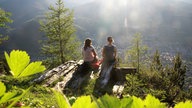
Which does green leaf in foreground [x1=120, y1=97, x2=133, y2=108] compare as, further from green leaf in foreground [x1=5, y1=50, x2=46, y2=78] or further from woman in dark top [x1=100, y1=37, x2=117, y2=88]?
woman in dark top [x1=100, y1=37, x2=117, y2=88]

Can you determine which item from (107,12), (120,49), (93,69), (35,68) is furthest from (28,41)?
(35,68)

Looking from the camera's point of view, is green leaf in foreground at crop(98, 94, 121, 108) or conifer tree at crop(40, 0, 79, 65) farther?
conifer tree at crop(40, 0, 79, 65)

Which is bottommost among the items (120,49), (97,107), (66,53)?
(120,49)

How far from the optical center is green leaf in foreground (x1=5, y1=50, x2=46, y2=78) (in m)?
0.39

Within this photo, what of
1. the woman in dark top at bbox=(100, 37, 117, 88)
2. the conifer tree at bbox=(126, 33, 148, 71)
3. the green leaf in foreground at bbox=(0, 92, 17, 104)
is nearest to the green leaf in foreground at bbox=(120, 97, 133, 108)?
the green leaf in foreground at bbox=(0, 92, 17, 104)

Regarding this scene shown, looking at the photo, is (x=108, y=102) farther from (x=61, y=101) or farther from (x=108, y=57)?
(x=108, y=57)

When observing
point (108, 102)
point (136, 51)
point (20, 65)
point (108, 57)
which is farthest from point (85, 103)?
point (136, 51)

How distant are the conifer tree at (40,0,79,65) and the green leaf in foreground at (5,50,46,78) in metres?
24.3

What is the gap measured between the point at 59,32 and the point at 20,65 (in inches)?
986

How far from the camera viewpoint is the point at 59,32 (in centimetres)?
2520

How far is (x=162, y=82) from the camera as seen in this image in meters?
9.84

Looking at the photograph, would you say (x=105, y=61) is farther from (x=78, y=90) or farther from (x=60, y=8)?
(x=60, y=8)

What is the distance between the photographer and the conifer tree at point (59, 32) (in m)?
25.2

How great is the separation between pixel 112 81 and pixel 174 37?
6581 inches
